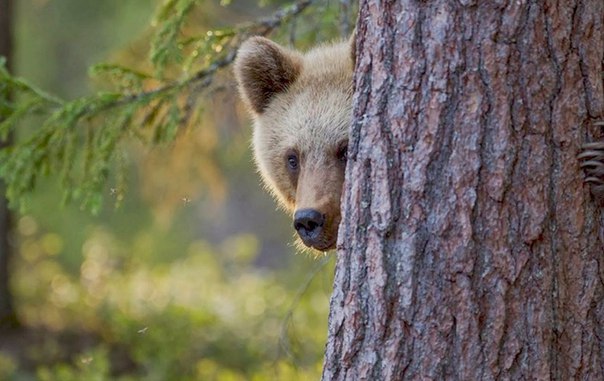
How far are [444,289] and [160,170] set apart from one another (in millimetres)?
5442

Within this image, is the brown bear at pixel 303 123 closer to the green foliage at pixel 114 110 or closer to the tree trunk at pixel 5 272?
the green foliage at pixel 114 110

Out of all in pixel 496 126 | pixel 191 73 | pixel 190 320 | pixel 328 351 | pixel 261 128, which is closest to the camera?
pixel 496 126

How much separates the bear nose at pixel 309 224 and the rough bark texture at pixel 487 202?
897 mm

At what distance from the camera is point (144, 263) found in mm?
13953

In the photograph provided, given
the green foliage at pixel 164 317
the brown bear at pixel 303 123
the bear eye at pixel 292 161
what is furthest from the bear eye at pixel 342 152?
the green foliage at pixel 164 317

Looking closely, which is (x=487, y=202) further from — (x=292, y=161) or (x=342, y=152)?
(x=292, y=161)

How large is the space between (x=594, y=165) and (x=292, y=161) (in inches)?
75.9

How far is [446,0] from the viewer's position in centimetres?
324

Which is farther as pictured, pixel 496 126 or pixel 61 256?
pixel 61 256

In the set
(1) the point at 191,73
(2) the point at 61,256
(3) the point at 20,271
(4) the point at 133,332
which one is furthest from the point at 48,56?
(1) the point at 191,73

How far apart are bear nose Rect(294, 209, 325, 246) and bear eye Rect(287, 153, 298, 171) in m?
0.63

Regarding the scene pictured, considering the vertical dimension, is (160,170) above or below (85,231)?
above

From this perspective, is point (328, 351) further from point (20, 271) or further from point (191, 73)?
point (20, 271)

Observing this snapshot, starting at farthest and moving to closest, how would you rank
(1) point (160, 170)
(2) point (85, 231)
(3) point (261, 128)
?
(2) point (85, 231) → (1) point (160, 170) → (3) point (261, 128)
